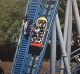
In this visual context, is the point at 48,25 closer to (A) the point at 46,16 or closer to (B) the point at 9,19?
(A) the point at 46,16

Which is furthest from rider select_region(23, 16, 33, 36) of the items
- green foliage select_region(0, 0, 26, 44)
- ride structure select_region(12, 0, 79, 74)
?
green foliage select_region(0, 0, 26, 44)

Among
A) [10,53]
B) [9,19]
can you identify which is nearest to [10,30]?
[9,19]

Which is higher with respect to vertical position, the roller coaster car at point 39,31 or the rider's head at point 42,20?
the rider's head at point 42,20

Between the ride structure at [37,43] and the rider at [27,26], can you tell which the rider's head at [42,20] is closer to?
the ride structure at [37,43]

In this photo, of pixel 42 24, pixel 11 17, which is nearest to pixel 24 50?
pixel 42 24

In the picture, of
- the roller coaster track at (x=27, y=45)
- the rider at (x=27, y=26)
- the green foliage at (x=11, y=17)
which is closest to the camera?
the roller coaster track at (x=27, y=45)

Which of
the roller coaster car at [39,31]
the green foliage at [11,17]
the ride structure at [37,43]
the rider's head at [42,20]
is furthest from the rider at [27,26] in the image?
the green foliage at [11,17]

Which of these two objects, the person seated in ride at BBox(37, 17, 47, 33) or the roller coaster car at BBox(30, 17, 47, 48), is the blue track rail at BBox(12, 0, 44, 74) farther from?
the person seated in ride at BBox(37, 17, 47, 33)
